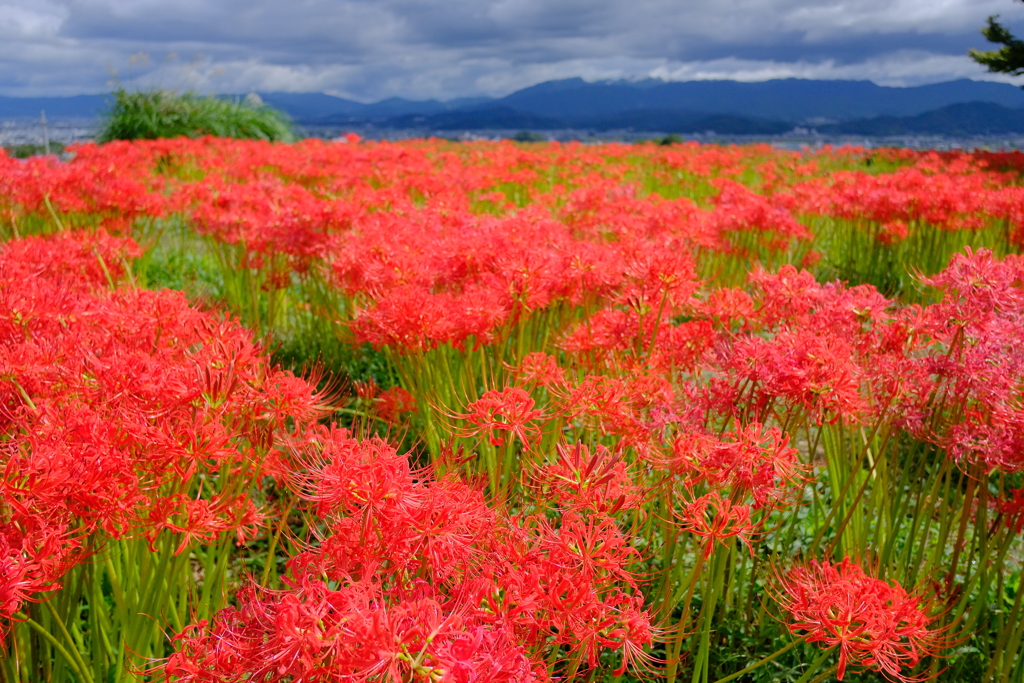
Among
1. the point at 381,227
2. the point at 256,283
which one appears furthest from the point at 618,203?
the point at 256,283

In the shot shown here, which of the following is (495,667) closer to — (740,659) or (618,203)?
(740,659)

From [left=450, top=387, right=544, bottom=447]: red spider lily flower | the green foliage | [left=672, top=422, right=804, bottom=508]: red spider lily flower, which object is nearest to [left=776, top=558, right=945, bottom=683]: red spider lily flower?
[left=672, top=422, right=804, bottom=508]: red spider lily flower

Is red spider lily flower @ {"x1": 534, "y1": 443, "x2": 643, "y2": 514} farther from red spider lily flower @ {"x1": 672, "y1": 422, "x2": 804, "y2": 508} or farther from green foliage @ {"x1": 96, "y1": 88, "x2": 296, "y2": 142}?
green foliage @ {"x1": 96, "y1": 88, "x2": 296, "y2": 142}

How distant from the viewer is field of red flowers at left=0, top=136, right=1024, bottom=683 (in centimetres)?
122

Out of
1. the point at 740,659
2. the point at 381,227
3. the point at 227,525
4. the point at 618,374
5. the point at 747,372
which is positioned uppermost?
the point at 381,227

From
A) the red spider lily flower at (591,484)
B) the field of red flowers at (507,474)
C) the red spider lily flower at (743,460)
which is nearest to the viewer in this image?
the field of red flowers at (507,474)

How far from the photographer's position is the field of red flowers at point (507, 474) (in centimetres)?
122

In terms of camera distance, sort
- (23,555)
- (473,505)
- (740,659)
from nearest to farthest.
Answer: (23,555), (473,505), (740,659)

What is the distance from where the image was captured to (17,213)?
5.31m

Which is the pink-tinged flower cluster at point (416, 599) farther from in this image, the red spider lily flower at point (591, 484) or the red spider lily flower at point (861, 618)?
the red spider lily flower at point (861, 618)

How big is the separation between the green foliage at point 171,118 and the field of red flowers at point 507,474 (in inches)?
477

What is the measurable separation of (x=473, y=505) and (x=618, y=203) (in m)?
4.29

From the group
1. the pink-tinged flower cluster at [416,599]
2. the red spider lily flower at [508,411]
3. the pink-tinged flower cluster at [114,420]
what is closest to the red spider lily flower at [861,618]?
the pink-tinged flower cluster at [416,599]

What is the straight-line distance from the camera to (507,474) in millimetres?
2213
